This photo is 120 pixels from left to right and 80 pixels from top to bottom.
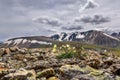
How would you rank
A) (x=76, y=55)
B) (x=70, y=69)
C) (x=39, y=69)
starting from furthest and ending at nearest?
(x=76, y=55), (x=39, y=69), (x=70, y=69)

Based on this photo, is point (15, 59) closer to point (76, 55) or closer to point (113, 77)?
point (76, 55)

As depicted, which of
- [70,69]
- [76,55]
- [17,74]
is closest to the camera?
[17,74]

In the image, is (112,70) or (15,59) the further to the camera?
(15,59)

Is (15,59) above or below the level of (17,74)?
below

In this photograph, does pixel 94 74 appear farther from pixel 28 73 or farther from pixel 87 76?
pixel 28 73

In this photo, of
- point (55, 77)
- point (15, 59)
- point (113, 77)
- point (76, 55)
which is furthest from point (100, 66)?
point (15, 59)

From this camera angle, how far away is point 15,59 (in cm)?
2428

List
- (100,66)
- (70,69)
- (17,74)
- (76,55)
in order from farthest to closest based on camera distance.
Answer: (76,55), (100,66), (70,69), (17,74)

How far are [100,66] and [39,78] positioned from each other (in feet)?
14.8

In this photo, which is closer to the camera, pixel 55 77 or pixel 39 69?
pixel 55 77

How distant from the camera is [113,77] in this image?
1365 centimetres

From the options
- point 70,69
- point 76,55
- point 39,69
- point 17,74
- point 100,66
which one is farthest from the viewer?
point 76,55

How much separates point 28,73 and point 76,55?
11.2 meters

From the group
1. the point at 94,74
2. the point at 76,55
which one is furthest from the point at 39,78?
the point at 76,55
